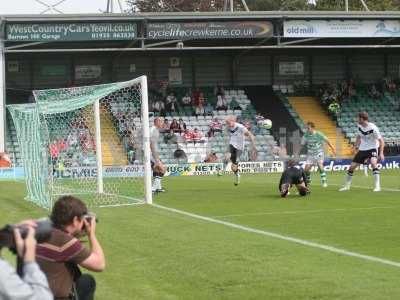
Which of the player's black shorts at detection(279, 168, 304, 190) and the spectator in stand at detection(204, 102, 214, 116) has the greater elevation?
the spectator in stand at detection(204, 102, 214, 116)

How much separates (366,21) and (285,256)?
30572 mm

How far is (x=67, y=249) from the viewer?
17.0 ft

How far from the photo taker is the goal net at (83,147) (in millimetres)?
18125

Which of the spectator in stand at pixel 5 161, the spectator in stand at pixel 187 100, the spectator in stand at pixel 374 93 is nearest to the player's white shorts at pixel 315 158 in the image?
the spectator in stand at pixel 5 161

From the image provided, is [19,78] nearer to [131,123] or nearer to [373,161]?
[131,123]

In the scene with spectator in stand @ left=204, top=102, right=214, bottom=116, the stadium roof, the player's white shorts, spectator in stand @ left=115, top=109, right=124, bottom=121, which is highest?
the stadium roof

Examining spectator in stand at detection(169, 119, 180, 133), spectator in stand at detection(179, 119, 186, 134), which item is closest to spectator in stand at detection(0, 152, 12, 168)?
spectator in stand at detection(169, 119, 180, 133)

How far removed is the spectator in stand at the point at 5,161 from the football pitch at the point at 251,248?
51.8 ft

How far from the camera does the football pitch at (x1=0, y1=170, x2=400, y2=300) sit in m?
8.03

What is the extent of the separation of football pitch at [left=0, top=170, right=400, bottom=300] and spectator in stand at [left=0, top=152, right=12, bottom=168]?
15.8 m

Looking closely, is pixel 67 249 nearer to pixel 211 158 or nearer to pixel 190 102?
pixel 211 158

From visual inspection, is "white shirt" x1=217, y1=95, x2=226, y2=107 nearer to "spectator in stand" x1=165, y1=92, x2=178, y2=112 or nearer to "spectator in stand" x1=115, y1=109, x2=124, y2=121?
"spectator in stand" x1=165, y1=92, x2=178, y2=112

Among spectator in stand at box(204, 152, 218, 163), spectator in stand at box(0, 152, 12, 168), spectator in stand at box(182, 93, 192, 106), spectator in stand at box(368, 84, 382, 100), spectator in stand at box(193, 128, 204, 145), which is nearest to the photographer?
spectator in stand at box(0, 152, 12, 168)

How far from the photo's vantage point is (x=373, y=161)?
787 inches
